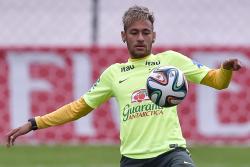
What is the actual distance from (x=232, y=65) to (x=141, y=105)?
2.69 ft

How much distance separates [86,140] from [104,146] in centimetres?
27

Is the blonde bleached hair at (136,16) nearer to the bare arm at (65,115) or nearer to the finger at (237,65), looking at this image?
the bare arm at (65,115)

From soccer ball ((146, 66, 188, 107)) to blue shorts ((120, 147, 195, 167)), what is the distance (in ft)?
1.33

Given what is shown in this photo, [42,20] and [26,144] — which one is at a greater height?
[42,20]

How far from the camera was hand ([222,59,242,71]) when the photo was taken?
24.0ft

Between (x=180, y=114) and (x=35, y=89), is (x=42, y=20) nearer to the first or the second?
(x=35, y=89)

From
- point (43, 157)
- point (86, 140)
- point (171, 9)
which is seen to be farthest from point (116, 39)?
point (43, 157)

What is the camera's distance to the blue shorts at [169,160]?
7566 millimetres

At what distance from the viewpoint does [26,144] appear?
14.1m

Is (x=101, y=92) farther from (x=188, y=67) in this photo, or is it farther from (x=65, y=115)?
(x=188, y=67)

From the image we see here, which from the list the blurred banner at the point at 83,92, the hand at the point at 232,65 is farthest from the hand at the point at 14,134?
the blurred banner at the point at 83,92

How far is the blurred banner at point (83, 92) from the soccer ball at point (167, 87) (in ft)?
20.4

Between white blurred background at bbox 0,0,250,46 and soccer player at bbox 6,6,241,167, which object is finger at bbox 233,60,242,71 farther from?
white blurred background at bbox 0,0,250,46

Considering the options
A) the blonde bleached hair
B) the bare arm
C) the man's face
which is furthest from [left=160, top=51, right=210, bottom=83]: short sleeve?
the bare arm
